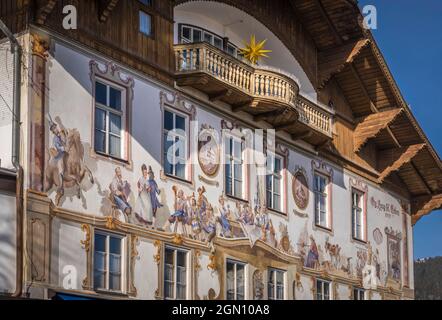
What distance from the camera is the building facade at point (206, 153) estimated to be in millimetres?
20281

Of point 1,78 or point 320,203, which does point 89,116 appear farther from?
point 320,203

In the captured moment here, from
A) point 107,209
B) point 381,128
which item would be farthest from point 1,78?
point 381,128

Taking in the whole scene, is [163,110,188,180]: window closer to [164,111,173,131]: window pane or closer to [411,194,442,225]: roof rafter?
[164,111,173,131]: window pane

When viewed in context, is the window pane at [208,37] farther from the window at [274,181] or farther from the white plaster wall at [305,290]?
the white plaster wall at [305,290]

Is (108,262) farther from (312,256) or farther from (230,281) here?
(312,256)

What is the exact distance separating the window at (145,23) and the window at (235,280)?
610cm

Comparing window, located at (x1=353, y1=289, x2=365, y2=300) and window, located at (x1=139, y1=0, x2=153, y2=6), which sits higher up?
window, located at (x1=139, y1=0, x2=153, y2=6)

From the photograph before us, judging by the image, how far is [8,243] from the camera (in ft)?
62.2

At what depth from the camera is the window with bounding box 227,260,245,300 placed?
82.4 feet

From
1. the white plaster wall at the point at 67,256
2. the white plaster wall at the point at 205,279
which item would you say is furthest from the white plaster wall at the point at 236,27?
the white plaster wall at the point at 67,256

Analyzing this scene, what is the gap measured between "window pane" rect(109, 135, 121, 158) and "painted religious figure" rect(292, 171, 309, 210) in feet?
25.9

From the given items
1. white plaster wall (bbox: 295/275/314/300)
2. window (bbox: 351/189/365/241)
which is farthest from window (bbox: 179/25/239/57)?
window (bbox: 351/189/365/241)

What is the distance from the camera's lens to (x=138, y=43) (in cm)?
2305

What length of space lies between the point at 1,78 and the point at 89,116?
2.10 m
